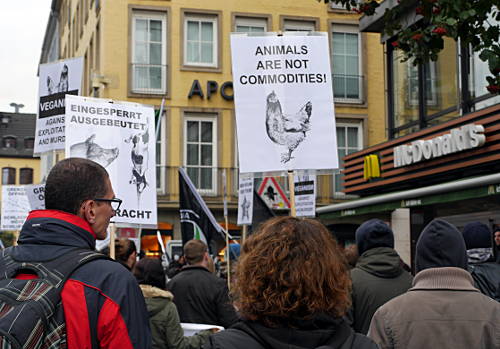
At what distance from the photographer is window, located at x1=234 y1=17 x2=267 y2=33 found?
28578mm

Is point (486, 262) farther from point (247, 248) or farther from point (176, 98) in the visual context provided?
point (176, 98)

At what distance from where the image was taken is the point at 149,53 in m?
27.8

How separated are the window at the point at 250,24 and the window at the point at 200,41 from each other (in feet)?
2.76

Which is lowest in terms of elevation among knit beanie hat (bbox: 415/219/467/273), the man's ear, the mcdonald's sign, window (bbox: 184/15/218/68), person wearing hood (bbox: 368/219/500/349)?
person wearing hood (bbox: 368/219/500/349)

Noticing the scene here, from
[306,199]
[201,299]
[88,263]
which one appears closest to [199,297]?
[201,299]

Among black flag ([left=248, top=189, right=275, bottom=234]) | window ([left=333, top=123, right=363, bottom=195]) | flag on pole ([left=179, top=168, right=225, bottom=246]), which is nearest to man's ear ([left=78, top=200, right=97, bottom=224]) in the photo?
black flag ([left=248, top=189, right=275, bottom=234])

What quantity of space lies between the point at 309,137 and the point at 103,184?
4638mm

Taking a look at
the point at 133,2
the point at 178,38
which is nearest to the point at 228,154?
the point at 178,38

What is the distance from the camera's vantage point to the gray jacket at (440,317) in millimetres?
3662

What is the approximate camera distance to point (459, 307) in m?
3.73

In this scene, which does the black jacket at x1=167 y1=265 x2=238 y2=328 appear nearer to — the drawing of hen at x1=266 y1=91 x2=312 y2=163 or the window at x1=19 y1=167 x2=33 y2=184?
the drawing of hen at x1=266 y1=91 x2=312 y2=163

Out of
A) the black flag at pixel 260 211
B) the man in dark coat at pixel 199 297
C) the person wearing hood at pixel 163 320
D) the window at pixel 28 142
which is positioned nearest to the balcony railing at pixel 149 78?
the black flag at pixel 260 211

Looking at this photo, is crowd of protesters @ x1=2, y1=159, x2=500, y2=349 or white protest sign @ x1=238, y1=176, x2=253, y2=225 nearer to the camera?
crowd of protesters @ x1=2, y1=159, x2=500, y2=349

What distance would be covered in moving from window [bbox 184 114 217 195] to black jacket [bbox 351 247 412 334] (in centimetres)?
2201
